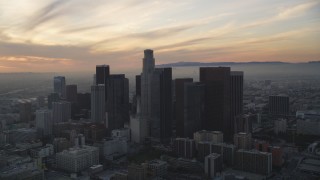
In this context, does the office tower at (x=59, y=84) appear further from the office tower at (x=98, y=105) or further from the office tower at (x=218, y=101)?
the office tower at (x=218, y=101)

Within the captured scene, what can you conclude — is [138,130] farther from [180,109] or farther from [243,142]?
[243,142]

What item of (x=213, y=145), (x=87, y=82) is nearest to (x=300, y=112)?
(x=213, y=145)

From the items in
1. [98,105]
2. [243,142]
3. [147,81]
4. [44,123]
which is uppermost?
[147,81]

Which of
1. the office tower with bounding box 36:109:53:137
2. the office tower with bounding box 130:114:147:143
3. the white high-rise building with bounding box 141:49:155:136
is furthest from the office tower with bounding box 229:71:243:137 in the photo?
the office tower with bounding box 36:109:53:137

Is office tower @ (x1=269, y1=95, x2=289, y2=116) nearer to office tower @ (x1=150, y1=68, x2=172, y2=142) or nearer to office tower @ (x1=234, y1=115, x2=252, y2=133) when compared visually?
office tower @ (x1=234, y1=115, x2=252, y2=133)

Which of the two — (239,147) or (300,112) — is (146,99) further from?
(300,112)

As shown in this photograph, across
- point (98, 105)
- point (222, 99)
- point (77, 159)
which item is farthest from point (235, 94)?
point (77, 159)

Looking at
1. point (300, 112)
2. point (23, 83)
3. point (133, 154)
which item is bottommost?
point (133, 154)
